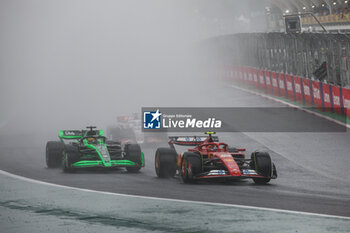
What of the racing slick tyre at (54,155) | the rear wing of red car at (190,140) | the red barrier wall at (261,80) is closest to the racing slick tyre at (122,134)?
the racing slick tyre at (54,155)

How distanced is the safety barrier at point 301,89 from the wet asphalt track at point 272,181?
1560 millimetres

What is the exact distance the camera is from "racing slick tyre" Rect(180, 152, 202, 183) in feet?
45.1

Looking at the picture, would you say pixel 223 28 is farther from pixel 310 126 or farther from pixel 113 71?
pixel 310 126

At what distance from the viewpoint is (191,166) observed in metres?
13.8

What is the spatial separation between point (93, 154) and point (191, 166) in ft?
13.1

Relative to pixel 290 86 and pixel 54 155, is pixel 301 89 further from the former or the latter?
pixel 54 155

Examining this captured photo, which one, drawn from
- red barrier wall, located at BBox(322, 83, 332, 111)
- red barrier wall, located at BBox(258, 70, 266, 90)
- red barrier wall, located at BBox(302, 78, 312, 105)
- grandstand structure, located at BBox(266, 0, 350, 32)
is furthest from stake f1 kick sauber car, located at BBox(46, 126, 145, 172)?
grandstand structure, located at BBox(266, 0, 350, 32)

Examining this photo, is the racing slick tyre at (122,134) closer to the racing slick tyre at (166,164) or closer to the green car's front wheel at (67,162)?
the green car's front wheel at (67,162)

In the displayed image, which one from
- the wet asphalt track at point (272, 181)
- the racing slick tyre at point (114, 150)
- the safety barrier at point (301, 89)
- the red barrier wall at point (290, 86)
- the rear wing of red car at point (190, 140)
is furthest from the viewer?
the red barrier wall at point (290, 86)

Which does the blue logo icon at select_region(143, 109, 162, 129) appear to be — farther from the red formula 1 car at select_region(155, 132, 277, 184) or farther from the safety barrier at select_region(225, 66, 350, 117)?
the red formula 1 car at select_region(155, 132, 277, 184)

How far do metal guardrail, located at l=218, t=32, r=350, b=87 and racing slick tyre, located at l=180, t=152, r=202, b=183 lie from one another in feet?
39.4

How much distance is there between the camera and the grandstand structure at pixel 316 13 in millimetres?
74488

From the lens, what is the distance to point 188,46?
74.1 m

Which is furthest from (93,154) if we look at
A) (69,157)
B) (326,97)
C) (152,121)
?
(326,97)
